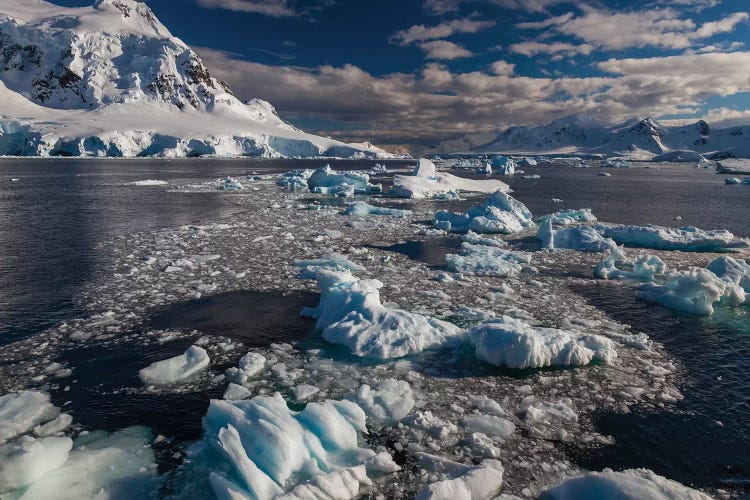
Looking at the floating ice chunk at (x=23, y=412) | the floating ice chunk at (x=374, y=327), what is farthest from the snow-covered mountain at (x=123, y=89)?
the floating ice chunk at (x=23, y=412)

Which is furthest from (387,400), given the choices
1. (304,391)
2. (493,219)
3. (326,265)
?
(493,219)

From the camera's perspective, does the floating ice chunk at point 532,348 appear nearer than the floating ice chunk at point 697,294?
Yes

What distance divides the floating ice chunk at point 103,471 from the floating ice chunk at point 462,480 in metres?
2.34

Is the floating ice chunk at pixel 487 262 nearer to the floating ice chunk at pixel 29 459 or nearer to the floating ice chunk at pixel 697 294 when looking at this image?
the floating ice chunk at pixel 697 294

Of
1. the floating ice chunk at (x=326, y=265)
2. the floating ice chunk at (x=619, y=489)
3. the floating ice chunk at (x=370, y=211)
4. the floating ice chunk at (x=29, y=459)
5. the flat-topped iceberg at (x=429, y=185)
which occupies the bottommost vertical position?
the floating ice chunk at (x=29, y=459)

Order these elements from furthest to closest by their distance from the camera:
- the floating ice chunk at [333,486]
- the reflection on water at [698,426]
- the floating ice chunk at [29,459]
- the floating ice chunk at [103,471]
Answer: the reflection on water at [698,426], the floating ice chunk at [29,459], the floating ice chunk at [103,471], the floating ice chunk at [333,486]

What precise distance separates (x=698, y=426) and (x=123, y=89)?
150153mm

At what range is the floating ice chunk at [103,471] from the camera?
12.0 ft

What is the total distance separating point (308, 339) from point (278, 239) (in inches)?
308

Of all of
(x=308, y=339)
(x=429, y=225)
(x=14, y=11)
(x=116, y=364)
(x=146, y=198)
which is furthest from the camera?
(x=14, y=11)

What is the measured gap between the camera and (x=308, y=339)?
6836 mm

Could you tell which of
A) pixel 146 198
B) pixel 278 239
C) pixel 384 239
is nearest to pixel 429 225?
pixel 384 239

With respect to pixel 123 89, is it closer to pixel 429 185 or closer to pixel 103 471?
pixel 429 185

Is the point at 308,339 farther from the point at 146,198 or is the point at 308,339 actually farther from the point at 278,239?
the point at 146,198
